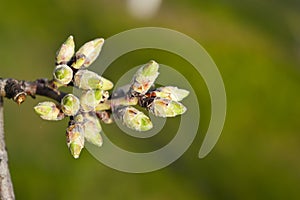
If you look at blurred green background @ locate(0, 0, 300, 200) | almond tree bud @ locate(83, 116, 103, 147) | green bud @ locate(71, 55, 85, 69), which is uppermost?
blurred green background @ locate(0, 0, 300, 200)

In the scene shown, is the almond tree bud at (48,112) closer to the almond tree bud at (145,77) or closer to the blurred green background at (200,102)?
the almond tree bud at (145,77)

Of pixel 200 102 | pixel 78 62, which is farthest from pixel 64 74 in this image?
pixel 200 102

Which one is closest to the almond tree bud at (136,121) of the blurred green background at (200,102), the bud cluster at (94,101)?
the bud cluster at (94,101)

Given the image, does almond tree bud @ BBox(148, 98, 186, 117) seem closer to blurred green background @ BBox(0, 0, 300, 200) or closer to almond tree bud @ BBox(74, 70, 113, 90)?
almond tree bud @ BBox(74, 70, 113, 90)

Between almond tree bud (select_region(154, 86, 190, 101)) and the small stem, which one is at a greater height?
the small stem

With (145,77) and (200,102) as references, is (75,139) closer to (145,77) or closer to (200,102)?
(145,77)

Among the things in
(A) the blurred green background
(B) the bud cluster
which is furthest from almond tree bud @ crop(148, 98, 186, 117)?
(A) the blurred green background

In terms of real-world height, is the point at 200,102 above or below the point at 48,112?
Result: above
